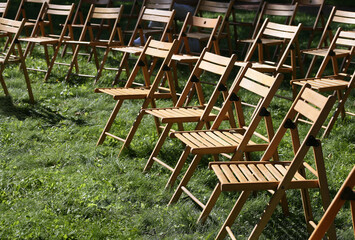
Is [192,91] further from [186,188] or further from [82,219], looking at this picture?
[82,219]

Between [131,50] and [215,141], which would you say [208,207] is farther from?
[131,50]

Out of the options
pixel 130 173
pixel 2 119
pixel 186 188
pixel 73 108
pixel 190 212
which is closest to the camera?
pixel 190 212

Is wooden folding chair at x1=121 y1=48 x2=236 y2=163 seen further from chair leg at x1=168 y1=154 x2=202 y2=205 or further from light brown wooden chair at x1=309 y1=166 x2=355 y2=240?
light brown wooden chair at x1=309 y1=166 x2=355 y2=240

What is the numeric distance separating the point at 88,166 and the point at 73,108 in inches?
74.9

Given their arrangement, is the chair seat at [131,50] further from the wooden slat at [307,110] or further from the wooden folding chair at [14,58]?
the wooden slat at [307,110]

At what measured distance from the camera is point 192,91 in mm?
6727

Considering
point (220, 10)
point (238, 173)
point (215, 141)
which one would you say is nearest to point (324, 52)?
point (220, 10)

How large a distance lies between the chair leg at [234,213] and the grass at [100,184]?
0.53ft

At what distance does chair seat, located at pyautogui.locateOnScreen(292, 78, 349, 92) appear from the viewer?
5499 millimetres

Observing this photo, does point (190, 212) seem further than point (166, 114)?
No

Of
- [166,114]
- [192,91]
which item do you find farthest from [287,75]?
[166,114]

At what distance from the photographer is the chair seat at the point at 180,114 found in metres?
4.57

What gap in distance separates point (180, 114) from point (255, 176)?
1.45 metres

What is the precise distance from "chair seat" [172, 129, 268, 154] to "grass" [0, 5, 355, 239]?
A: 47 centimetres
